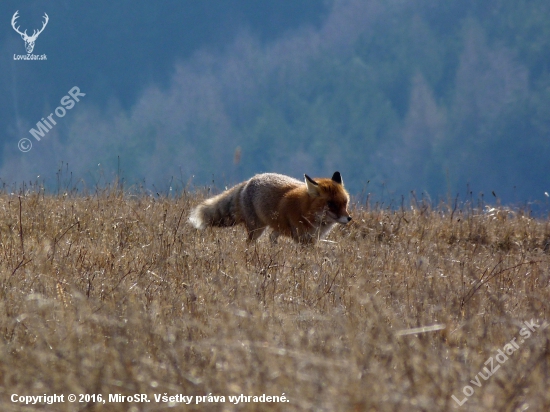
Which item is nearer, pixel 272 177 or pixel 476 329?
pixel 476 329

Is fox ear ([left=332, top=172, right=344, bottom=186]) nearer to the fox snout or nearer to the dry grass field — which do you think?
the fox snout

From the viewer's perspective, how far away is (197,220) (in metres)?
9.42

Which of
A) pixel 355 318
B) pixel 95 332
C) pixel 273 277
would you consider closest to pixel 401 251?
pixel 273 277

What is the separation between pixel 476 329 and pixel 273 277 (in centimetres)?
→ 190

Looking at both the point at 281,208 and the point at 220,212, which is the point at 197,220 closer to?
the point at 220,212

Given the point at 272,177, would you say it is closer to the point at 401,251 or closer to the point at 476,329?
the point at 401,251

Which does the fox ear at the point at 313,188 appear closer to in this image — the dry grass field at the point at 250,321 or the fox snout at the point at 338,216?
the fox snout at the point at 338,216

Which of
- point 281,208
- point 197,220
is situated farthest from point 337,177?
point 197,220

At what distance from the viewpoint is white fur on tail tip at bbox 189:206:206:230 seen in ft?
30.5

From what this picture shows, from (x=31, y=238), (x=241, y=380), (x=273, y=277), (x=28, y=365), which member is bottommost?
(x=241, y=380)

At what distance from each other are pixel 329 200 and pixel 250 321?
4943 mm

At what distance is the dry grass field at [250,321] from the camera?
3.17 metres

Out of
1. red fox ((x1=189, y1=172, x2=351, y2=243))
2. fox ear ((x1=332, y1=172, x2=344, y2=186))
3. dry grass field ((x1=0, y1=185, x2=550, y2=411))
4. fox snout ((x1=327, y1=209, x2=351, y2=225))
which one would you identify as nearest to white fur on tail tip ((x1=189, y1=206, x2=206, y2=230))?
red fox ((x1=189, y1=172, x2=351, y2=243))

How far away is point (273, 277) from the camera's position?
5.93 m
